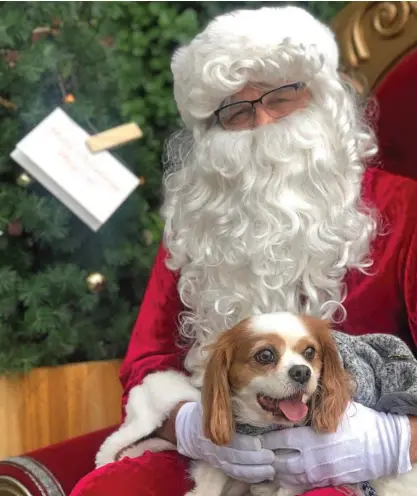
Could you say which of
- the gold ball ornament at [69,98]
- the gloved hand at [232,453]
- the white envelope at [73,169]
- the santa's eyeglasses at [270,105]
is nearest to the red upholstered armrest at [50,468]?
the gloved hand at [232,453]

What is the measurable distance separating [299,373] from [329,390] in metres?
0.08

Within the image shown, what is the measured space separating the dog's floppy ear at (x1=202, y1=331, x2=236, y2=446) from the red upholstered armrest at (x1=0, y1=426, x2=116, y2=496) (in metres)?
0.43

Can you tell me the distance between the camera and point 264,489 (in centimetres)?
117

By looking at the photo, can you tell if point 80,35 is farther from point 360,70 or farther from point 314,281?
point 314,281

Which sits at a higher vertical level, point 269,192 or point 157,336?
point 269,192

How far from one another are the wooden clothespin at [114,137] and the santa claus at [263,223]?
40 cm

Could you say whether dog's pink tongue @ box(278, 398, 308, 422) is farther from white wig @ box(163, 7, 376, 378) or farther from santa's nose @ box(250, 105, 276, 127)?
santa's nose @ box(250, 105, 276, 127)

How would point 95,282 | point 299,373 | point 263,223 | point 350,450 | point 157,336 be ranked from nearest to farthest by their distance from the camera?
point 299,373
point 350,450
point 263,223
point 157,336
point 95,282

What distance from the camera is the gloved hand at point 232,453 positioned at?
1.13 metres

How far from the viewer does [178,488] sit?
127 centimetres

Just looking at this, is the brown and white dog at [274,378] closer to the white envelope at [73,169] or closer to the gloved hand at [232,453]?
the gloved hand at [232,453]

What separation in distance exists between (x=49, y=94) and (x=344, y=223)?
3.23 ft

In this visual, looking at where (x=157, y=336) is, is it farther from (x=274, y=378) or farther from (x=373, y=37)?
(x=373, y=37)

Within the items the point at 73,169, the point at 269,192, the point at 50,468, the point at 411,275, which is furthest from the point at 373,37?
the point at 50,468
